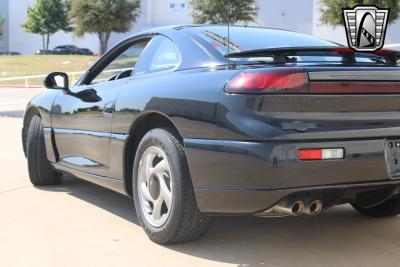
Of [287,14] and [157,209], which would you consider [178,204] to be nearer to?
[157,209]

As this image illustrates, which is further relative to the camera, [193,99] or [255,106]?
[193,99]

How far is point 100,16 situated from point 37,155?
4086 centimetres

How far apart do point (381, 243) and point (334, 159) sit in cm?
114

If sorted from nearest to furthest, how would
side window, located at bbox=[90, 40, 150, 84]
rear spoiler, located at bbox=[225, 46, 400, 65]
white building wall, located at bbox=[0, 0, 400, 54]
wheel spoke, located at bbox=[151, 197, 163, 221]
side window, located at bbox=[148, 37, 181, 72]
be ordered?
rear spoiler, located at bbox=[225, 46, 400, 65]
wheel spoke, located at bbox=[151, 197, 163, 221]
side window, located at bbox=[148, 37, 181, 72]
side window, located at bbox=[90, 40, 150, 84]
white building wall, located at bbox=[0, 0, 400, 54]

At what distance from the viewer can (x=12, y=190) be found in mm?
5977

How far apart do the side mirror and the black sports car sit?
881mm

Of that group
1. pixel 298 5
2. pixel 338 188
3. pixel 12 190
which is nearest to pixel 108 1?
pixel 298 5

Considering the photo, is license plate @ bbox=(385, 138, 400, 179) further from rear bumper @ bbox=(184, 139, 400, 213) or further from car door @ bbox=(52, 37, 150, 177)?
car door @ bbox=(52, 37, 150, 177)

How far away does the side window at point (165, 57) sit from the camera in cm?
424

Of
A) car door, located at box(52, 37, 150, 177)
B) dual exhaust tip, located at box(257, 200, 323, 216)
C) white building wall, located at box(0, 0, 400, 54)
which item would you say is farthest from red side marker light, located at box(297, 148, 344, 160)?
white building wall, located at box(0, 0, 400, 54)

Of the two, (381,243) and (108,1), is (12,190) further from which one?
(108,1)

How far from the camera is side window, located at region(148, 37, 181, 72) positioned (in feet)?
13.9

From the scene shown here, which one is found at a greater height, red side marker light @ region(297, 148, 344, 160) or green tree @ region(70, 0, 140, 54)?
green tree @ region(70, 0, 140, 54)

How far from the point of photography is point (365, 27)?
4.14 meters
